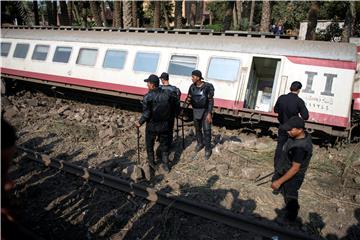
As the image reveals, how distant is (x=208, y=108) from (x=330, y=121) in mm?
3422

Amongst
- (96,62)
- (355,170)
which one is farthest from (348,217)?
(96,62)

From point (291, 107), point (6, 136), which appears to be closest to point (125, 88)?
point (291, 107)

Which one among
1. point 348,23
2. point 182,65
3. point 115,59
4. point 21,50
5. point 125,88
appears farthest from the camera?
point 348,23

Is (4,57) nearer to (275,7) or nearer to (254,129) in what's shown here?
(254,129)

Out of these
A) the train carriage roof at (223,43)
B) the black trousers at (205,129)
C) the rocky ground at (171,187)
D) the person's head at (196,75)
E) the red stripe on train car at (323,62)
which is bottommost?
the rocky ground at (171,187)

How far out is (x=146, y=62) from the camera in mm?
11797

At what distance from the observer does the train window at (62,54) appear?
13711mm

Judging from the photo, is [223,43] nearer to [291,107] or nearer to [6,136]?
[291,107]

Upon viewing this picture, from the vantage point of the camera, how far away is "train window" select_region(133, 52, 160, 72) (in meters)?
11.6

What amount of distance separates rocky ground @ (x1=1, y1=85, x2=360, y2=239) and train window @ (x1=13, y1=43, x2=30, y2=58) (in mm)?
5397

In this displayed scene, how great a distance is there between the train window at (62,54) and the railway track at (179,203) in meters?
6.82

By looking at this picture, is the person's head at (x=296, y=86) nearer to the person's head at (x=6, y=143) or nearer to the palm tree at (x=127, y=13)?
the person's head at (x=6, y=143)

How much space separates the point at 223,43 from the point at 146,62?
270 centimetres

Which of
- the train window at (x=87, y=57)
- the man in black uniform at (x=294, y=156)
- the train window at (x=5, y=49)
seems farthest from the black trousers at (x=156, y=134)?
the train window at (x=5, y=49)
